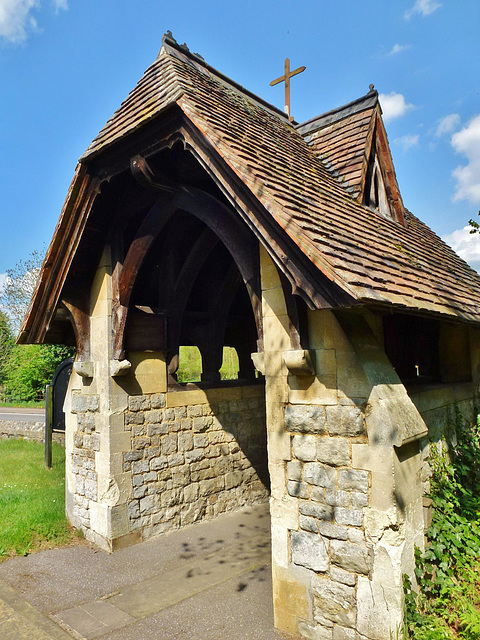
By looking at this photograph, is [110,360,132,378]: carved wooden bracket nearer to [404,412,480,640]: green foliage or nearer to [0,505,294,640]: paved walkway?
[0,505,294,640]: paved walkway

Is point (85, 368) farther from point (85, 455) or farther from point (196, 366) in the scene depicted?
point (196, 366)

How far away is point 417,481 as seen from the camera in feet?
11.0

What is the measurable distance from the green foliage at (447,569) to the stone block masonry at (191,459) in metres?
3.08

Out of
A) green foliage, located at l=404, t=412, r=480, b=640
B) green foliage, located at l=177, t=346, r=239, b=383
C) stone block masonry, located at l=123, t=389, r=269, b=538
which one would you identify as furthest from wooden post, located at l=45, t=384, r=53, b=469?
green foliage, located at l=177, t=346, r=239, b=383

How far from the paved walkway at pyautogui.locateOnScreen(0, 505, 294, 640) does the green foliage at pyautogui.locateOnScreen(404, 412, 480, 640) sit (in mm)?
1126

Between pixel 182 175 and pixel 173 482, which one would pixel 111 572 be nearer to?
pixel 173 482

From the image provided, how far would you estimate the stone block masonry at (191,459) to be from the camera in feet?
18.2

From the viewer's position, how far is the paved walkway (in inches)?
143

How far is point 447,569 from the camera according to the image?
3420 mm

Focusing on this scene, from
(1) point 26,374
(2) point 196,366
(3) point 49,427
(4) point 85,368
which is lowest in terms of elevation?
(3) point 49,427

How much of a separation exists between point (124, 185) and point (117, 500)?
144 inches

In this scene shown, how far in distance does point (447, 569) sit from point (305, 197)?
3.21m

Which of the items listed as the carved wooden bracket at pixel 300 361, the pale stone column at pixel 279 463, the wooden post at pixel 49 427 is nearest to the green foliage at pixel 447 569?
the pale stone column at pixel 279 463

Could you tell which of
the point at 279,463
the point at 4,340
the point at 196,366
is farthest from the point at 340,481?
the point at 4,340
